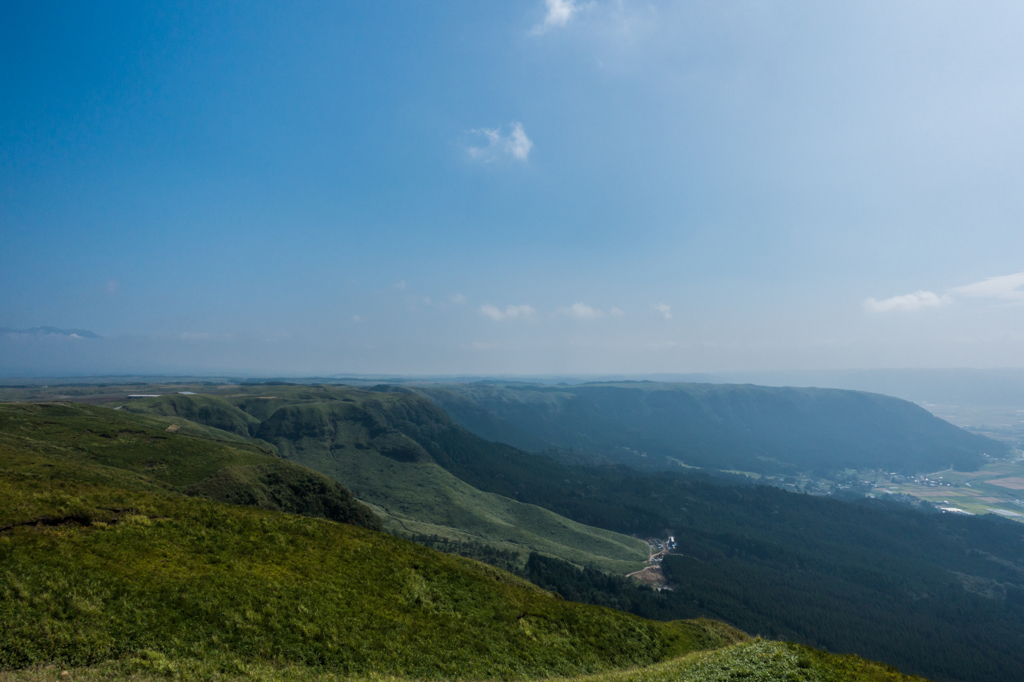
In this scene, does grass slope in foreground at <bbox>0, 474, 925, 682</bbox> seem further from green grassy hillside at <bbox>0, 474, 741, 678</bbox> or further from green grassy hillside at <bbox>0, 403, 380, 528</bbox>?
green grassy hillside at <bbox>0, 403, 380, 528</bbox>

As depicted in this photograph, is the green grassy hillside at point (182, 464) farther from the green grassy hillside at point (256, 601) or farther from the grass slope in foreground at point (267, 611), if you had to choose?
the grass slope in foreground at point (267, 611)

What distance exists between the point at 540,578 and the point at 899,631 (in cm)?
14569

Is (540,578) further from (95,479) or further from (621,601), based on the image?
(95,479)

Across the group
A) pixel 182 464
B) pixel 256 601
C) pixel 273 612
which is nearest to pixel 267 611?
pixel 273 612

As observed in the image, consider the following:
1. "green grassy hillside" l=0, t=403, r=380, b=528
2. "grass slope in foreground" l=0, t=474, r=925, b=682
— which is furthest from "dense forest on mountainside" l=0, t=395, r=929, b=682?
"green grassy hillside" l=0, t=403, r=380, b=528

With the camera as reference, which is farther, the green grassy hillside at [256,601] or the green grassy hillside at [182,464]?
the green grassy hillside at [182,464]

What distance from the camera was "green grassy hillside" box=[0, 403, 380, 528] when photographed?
6238 centimetres

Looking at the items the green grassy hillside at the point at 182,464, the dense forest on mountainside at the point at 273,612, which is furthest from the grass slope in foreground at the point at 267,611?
the green grassy hillside at the point at 182,464

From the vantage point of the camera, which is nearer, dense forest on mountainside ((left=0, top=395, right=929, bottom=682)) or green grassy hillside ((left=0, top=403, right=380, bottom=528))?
dense forest on mountainside ((left=0, top=395, right=929, bottom=682))

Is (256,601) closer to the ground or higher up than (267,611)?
higher up

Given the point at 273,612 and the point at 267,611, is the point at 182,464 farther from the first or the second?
the point at 273,612

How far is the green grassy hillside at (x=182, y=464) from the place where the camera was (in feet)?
205

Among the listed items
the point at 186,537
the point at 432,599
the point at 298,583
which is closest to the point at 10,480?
the point at 186,537

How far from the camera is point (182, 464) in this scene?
2813 inches
